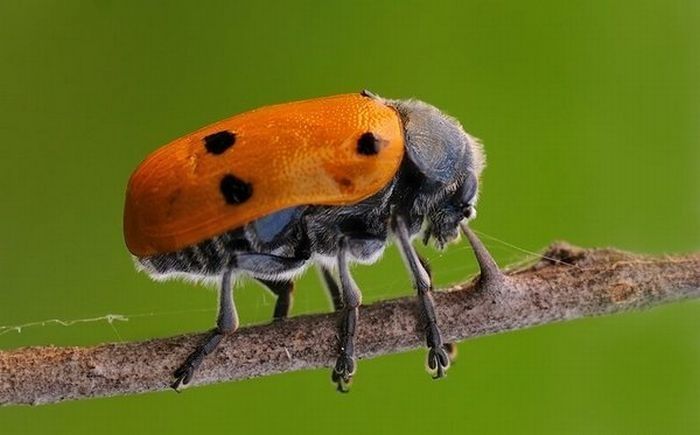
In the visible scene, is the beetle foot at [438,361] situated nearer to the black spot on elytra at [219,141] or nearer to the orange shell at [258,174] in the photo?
the orange shell at [258,174]

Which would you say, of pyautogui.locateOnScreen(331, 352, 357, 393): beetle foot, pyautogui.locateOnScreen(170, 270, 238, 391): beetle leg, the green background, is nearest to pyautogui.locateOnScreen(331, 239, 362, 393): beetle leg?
pyautogui.locateOnScreen(331, 352, 357, 393): beetle foot

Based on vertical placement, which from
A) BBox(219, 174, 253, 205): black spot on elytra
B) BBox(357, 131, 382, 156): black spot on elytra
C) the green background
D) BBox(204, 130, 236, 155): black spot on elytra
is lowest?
the green background

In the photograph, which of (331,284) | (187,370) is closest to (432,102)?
(331,284)

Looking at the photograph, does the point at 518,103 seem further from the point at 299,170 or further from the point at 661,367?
the point at 299,170

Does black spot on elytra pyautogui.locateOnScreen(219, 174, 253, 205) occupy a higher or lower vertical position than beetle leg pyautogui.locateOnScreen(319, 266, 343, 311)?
higher

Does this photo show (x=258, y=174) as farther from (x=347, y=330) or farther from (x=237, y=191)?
(x=347, y=330)

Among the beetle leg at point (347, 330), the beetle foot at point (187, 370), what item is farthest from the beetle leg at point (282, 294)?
the beetle foot at point (187, 370)

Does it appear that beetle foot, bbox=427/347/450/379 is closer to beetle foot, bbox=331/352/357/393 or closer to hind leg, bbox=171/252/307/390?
beetle foot, bbox=331/352/357/393
